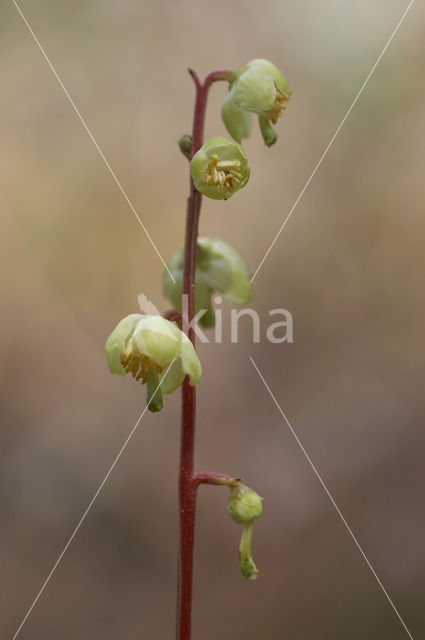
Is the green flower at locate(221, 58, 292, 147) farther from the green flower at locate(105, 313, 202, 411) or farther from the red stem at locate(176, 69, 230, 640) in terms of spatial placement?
the green flower at locate(105, 313, 202, 411)

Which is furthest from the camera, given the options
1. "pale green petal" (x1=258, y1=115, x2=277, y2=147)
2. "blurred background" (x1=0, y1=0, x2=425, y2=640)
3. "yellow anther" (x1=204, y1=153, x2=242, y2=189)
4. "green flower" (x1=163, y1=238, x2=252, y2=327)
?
"blurred background" (x1=0, y1=0, x2=425, y2=640)

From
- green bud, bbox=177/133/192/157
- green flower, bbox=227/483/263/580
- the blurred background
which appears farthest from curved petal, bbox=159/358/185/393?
the blurred background

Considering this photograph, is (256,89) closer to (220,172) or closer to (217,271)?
(220,172)

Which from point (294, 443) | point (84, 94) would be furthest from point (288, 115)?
point (294, 443)

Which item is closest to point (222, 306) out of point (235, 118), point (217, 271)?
point (217, 271)

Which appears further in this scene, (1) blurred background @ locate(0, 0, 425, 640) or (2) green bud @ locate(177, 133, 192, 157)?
(1) blurred background @ locate(0, 0, 425, 640)

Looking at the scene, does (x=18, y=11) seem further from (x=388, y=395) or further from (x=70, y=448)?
(x=388, y=395)

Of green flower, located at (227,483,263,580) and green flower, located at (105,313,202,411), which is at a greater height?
green flower, located at (105,313,202,411)

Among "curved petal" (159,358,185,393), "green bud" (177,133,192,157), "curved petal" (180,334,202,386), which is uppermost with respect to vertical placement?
"green bud" (177,133,192,157)
